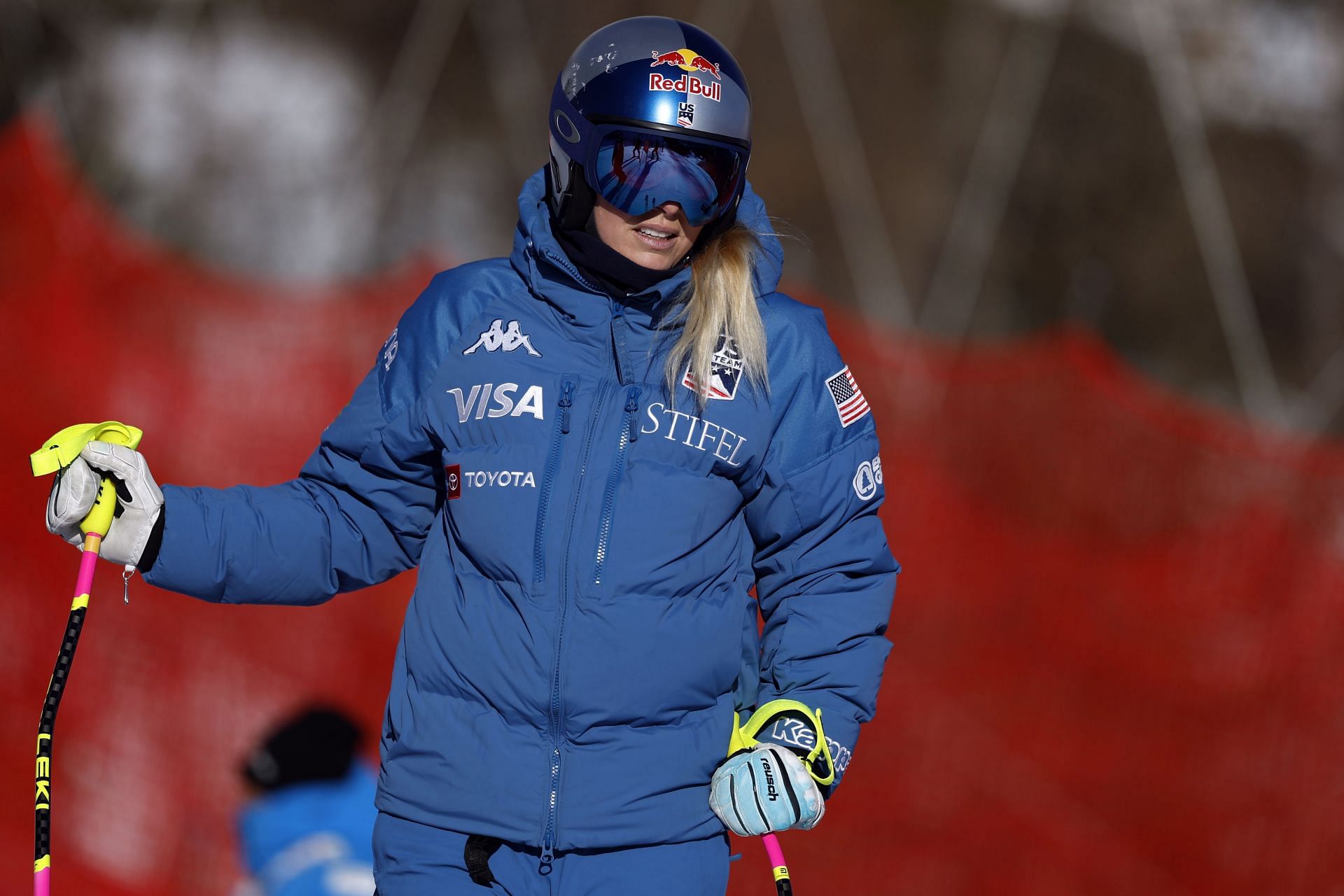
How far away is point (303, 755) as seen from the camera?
376cm

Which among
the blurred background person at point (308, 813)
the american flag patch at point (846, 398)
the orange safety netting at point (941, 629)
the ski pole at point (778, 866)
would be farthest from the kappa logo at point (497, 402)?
the orange safety netting at point (941, 629)

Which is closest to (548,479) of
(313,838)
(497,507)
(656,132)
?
(497,507)

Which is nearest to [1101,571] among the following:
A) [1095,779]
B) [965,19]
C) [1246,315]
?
[1095,779]

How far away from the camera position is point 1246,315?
25.3 feet

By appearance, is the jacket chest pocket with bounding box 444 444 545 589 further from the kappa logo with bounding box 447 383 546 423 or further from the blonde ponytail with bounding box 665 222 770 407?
the blonde ponytail with bounding box 665 222 770 407

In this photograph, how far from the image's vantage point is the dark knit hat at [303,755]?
376cm

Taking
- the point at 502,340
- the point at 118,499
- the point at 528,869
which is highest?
the point at 502,340

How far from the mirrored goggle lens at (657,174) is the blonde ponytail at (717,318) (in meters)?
0.09

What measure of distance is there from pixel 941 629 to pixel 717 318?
397cm

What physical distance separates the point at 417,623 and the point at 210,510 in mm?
428

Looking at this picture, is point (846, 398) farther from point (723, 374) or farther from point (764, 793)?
point (764, 793)

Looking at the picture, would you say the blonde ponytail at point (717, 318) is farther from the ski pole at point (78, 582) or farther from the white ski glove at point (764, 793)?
the ski pole at point (78, 582)

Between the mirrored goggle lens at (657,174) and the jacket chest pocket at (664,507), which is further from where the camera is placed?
the mirrored goggle lens at (657,174)

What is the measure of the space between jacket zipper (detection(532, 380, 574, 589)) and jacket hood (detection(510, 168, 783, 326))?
166 millimetres
